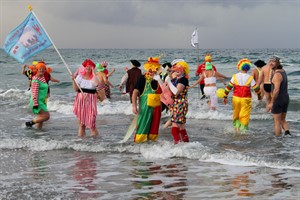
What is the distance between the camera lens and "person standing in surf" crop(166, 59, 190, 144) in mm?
9289

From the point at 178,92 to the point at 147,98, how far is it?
570 millimetres

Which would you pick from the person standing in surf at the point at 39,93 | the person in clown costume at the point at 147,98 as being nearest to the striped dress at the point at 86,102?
the person in clown costume at the point at 147,98

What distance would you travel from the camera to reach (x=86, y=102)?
10617 mm

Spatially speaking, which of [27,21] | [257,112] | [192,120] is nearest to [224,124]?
[192,120]

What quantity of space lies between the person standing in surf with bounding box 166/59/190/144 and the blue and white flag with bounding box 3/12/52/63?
3.06m

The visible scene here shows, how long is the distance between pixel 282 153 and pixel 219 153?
3.99 ft

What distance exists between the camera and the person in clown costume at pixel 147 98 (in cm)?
938

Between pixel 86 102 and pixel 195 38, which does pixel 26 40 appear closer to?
pixel 86 102

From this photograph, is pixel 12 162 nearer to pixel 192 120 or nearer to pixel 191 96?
pixel 192 120

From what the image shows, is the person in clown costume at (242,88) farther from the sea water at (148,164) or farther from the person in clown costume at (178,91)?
the person in clown costume at (178,91)

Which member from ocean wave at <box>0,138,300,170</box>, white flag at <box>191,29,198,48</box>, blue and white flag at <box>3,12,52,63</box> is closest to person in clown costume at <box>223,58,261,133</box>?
ocean wave at <box>0,138,300,170</box>

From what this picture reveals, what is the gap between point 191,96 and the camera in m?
23.1

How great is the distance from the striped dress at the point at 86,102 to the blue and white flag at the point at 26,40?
1.23 m

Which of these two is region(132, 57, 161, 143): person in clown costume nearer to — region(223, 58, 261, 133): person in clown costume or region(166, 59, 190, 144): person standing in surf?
region(166, 59, 190, 144): person standing in surf
